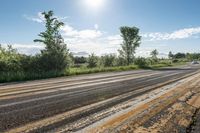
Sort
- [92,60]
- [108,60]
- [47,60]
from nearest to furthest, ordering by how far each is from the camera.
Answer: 1. [47,60]
2. [92,60]
3. [108,60]

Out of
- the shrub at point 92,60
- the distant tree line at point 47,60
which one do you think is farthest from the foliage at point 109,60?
the shrub at point 92,60

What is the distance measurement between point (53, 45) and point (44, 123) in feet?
95.3

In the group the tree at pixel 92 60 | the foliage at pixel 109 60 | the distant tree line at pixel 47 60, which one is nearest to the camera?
the distant tree line at pixel 47 60

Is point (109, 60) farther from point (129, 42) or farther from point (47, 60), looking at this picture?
point (47, 60)

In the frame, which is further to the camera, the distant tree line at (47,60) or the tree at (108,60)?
the tree at (108,60)

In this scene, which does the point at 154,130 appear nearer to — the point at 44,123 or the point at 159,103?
the point at 44,123

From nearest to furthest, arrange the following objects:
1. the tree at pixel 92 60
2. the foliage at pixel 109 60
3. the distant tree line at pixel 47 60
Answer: the distant tree line at pixel 47 60, the tree at pixel 92 60, the foliage at pixel 109 60

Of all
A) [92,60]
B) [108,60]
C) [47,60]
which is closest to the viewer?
[47,60]

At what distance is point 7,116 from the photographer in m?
5.38

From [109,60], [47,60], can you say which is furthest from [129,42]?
[47,60]

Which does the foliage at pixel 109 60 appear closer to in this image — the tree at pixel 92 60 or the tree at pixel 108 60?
the tree at pixel 108 60

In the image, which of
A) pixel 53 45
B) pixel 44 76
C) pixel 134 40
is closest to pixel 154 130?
pixel 44 76

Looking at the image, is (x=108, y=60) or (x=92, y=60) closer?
(x=92, y=60)

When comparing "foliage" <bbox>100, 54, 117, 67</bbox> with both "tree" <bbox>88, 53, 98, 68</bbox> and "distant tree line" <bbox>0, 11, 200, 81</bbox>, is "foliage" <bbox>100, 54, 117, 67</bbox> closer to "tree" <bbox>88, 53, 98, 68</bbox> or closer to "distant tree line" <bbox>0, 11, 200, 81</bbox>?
"distant tree line" <bbox>0, 11, 200, 81</bbox>
